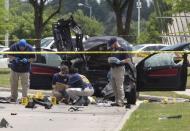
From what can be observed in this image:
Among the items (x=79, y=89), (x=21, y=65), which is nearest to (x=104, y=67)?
(x=79, y=89)

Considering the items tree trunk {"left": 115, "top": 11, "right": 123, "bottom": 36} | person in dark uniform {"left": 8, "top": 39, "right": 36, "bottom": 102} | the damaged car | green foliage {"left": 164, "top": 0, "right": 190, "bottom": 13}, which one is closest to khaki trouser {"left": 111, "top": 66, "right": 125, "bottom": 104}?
the damaged car

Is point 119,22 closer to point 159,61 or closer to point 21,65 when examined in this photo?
point 159,61

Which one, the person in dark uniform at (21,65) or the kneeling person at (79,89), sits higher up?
the person in dark uniform at (21,65)

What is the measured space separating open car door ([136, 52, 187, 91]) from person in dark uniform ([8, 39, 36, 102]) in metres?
2.84

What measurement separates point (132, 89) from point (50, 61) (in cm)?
288

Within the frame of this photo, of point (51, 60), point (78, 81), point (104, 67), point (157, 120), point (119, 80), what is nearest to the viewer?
point (157, 120)

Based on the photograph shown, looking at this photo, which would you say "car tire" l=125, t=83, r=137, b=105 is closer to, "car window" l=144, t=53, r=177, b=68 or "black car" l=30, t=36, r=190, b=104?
"black car" l=30, t=36, r=190, b=104

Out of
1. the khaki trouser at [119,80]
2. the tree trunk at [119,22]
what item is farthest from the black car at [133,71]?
the tree trunk at [119,22]

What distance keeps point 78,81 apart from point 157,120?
4.65 metres

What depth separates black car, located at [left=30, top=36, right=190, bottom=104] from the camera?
688 inches

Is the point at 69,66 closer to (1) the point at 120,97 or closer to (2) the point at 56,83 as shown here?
(2) the point at 56,83

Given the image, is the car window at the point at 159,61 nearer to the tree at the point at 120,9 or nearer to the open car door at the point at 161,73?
the open car door at the point at 161,73

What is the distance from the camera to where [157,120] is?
496 inches

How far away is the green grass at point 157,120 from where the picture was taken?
37.1ft
